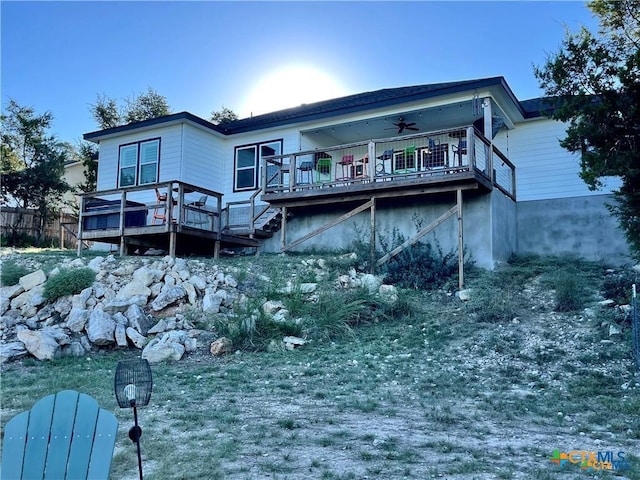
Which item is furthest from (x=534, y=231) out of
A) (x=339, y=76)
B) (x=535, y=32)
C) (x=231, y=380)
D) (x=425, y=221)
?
(x=231, y=380)

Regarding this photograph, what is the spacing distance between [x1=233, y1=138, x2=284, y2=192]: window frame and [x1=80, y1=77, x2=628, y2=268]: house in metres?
0.04

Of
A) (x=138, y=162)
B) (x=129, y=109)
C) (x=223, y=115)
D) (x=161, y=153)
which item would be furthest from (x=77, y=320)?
(x=223, y=115)

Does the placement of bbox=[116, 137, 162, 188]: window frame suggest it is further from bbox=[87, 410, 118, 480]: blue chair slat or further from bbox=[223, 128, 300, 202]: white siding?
bbox=[87, 410, 118, 480]: blue chair slat

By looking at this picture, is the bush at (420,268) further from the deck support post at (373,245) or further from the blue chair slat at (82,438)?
the blue chair slat at (82,438)

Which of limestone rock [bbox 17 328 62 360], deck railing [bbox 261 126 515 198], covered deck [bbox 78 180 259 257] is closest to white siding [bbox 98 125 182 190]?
covered deck [bbox 78 180 259 257]

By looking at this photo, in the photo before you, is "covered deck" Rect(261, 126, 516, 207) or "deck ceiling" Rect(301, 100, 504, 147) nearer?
"covered deck" Rect(261, 126, 516, 207)

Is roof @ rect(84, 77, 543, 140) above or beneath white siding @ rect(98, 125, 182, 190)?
above

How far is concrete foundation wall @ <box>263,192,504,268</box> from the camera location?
12.5m

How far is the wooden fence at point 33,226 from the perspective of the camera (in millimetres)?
19859

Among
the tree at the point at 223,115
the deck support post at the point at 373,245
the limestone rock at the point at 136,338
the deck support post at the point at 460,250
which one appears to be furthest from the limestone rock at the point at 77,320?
the tree at the point at 223,115

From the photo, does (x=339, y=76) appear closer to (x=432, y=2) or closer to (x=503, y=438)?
(x=432, y=2)

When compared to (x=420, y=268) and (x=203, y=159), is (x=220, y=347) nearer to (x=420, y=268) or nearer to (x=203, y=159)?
(x=420, y=268)

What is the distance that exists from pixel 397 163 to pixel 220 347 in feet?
25.4

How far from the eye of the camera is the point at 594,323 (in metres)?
8.82
